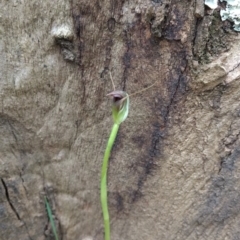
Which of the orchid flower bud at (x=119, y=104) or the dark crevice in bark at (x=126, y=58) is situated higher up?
the dark crevice in bark at (x=126, y=58)

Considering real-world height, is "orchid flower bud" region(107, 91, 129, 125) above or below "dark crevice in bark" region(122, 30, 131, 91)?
below

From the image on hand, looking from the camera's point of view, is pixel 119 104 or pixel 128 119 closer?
pixel 119 104

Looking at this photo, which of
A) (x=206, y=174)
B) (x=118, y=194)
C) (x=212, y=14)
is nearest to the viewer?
(x=212, y=14)

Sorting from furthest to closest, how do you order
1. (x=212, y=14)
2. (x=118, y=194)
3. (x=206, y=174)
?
1. (x=118, y=194)
2. (x=206, y=174)
3. (x=212, y=14)

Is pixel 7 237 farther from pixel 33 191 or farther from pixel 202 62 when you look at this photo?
pixel 202 62

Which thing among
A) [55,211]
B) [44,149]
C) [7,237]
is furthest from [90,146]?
[7,237]

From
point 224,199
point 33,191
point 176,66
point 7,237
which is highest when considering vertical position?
point 176,66

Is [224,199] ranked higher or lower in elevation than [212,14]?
lower

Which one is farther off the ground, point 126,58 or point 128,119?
point 126,58
